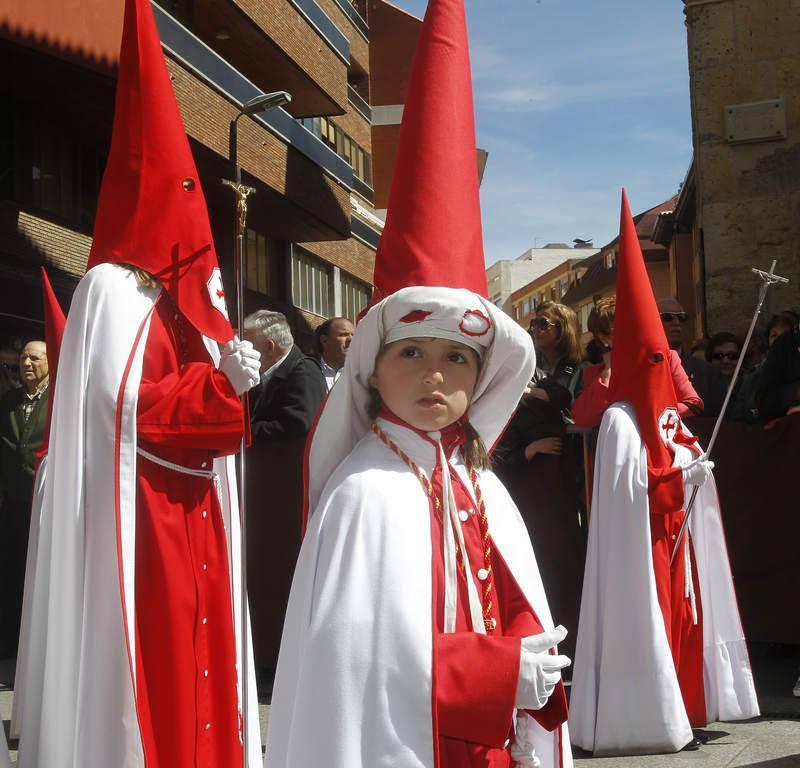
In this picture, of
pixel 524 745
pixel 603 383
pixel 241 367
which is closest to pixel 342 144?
pixel 603 383

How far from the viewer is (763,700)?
20.9ft

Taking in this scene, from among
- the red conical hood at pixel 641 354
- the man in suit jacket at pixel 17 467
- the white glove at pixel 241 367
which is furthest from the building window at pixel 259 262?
the white glove at pixel 241 367

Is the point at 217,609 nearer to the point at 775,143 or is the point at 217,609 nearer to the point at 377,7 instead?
the point at 775,143

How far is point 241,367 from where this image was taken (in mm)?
4020

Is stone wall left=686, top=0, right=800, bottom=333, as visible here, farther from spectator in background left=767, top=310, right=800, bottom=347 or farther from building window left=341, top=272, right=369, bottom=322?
building window left=341, top=272, right=369, bottom=322

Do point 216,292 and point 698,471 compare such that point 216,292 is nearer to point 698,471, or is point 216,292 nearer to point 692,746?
point 698,471

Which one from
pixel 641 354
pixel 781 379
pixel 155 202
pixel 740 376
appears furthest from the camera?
pixel 740 376

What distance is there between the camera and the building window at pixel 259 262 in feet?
86.0

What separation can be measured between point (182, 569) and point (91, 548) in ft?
1.06

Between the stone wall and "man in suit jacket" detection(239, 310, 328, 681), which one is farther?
the stone wall

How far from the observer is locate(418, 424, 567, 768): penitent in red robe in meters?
2.60

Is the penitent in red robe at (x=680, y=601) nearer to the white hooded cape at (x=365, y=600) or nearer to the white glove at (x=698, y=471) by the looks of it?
the white glove at (x=698, y=471)

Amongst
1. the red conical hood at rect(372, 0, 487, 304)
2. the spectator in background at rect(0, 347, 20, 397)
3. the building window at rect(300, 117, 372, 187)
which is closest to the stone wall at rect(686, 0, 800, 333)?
the spectator in background at rect(0, 347, 20, 397)

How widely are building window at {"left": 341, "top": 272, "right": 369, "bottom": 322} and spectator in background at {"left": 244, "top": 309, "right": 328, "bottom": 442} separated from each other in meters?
26.6
